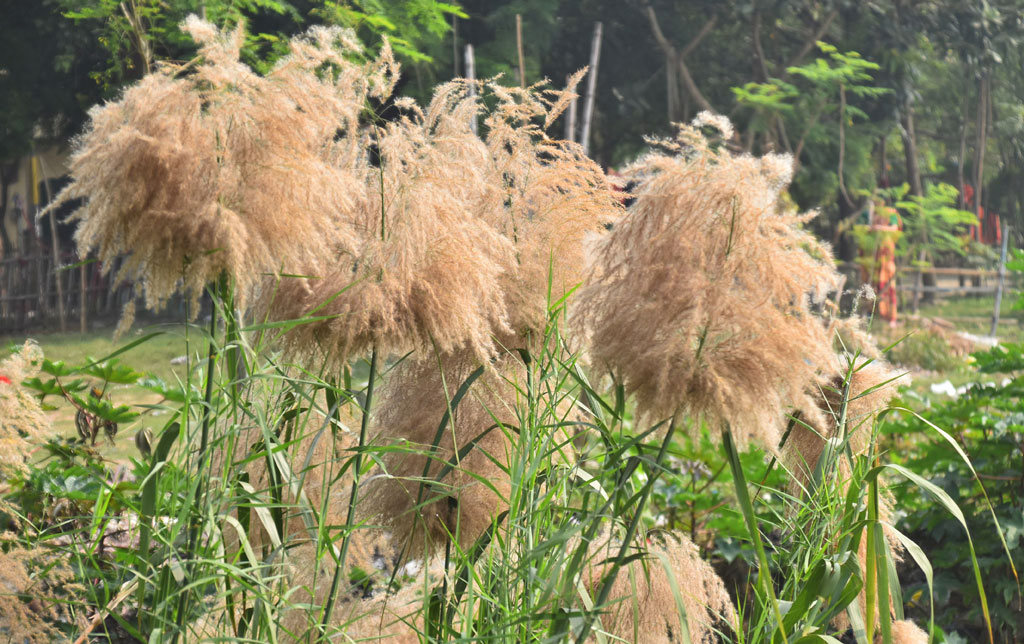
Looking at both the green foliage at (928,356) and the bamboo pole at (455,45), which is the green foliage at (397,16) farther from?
the green foliage at (928,356)

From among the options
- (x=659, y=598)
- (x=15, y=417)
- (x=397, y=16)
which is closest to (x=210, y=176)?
(x=15, y=417)

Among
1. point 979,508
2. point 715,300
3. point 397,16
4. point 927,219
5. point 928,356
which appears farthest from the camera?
point 927,219

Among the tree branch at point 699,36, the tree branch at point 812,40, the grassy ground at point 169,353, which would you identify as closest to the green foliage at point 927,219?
the grassy ground at point 169,353

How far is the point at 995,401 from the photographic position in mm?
3348

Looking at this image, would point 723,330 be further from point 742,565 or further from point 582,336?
point 742,565

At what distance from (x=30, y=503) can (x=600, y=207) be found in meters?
2.02

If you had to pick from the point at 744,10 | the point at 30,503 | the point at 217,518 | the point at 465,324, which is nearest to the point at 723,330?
the point at 465,324

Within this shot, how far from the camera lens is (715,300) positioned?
4.36ft

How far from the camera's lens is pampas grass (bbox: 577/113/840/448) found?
4.36ft

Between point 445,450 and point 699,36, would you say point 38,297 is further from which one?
point 445,450

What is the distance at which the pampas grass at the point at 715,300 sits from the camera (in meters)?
1.33

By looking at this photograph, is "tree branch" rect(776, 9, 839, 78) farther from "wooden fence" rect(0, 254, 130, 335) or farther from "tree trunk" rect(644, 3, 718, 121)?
"wooden fence" rect(0, 254, 130, 335)

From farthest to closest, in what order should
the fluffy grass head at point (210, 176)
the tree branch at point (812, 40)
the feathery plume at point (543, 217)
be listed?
the tree branch at point (812, 40) → the feathery plume at point (543, 217) → the fluffy grass head at point (210, 176)

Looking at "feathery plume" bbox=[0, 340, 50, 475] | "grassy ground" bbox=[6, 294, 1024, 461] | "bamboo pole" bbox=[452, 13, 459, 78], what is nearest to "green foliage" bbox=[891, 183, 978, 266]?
"grassy ground" bbox=[6, 294, 1024, 461]
